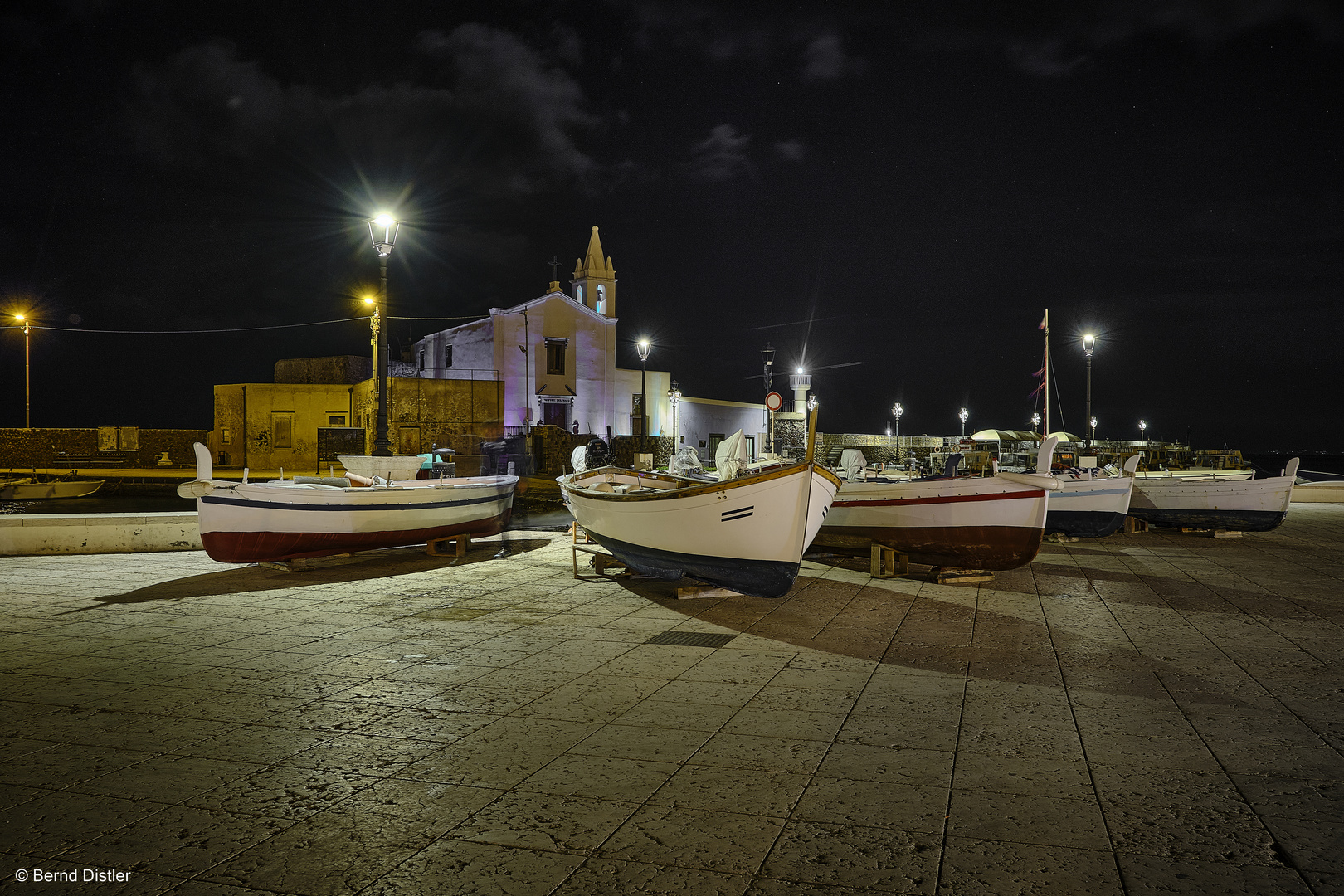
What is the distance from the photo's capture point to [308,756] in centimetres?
393

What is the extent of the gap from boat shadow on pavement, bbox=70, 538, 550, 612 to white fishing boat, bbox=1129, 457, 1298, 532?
38.7ft

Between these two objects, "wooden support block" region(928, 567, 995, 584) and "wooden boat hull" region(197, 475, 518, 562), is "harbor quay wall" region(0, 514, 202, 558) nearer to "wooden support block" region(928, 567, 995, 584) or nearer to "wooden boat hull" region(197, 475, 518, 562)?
"wooden boat hull" region(197, 475, 518, 562)

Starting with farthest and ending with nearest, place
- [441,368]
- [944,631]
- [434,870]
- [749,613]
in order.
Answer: [441,368] < [749,613] < [944,631] < [434,870]

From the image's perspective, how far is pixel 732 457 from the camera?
902 cm

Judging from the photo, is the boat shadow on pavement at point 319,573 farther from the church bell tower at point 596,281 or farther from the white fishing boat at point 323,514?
the church bell tower at point 596,281

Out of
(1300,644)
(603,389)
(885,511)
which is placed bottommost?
(1300,644)

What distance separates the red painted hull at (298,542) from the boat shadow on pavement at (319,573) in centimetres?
27

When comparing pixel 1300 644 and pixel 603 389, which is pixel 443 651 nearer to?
pixel 1300 644

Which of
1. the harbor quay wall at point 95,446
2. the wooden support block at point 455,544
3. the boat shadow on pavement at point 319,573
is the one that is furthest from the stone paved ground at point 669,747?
the harbor quay wall at point 95,446

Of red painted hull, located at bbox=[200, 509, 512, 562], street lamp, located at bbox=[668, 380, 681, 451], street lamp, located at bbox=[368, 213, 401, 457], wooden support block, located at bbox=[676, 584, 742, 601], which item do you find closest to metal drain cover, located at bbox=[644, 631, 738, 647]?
wooden support block, located at bbox=[676, 584, 742, 601]

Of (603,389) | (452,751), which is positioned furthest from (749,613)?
(603,389)

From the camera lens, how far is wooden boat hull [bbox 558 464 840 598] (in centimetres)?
762

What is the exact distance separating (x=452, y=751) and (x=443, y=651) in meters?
2.24

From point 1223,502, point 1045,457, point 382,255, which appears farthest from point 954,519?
point 382,255
